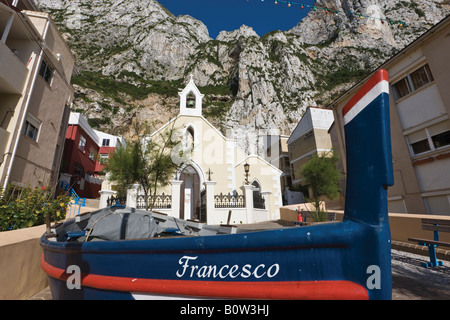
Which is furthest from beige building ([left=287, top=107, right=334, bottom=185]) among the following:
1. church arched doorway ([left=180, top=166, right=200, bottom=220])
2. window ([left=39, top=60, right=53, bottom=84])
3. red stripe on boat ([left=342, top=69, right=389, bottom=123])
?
red stripe on boat ([left=342, top=69, right=389, bottom=123])

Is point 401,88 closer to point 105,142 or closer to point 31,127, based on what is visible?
point 31,127

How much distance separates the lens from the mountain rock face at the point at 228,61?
182 ft

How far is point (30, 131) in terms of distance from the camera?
11.7 metres

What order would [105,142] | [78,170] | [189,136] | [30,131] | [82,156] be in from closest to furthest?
1. [30,131]
2. [189,136]
3. [78,170]
4. [82,156]
5. [105,142]

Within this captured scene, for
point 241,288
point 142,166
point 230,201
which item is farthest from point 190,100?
point 241,288

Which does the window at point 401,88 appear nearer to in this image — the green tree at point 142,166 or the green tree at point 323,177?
the green tree at point 323,177

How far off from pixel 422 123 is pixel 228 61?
69322 mm

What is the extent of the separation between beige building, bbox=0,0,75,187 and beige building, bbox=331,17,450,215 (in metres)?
21.9

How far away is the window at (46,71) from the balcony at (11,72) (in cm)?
179

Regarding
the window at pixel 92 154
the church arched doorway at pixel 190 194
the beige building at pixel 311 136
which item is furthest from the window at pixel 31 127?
the beige building at pixel 311 136

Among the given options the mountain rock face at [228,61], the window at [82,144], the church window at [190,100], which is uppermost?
the mountain rock face at [228,61]

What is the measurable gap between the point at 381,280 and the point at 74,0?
120 m

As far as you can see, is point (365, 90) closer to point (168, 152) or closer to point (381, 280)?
point (381, 280)

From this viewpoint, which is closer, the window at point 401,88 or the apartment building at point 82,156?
the window at point 401,88
